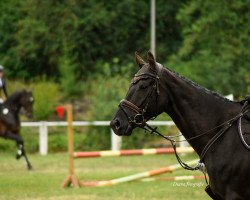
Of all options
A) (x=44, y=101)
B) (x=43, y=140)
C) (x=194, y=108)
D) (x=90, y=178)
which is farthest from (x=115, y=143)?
(x=194, y=108)

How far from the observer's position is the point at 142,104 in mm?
7387

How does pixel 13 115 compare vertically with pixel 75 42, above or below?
above

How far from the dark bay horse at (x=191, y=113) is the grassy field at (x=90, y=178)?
Result: 490cm

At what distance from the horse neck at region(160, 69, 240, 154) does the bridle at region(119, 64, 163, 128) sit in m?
0.11

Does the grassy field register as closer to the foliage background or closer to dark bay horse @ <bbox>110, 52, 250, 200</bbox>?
dark bay horse @ <bbox>110, 52, 250, 200</bbox>

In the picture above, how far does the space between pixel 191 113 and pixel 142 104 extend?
1.74 feet

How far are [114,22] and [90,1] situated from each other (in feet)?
6.28

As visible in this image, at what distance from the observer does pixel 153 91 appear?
7.42 metres

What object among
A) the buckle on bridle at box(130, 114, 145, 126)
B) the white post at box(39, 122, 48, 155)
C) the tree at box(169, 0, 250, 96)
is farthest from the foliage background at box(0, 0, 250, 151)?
the buckle on bridle at box(130, 114, 145, 126)

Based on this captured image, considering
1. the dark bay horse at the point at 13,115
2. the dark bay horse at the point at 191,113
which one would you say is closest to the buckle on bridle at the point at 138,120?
the dark bay horse at the point at 191,113

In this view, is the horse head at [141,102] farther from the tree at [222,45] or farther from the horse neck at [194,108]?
the tree at [222,45]

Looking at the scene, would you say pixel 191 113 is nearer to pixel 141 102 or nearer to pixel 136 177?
pixel 141 102

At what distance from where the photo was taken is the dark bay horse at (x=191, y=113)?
713 centimetres

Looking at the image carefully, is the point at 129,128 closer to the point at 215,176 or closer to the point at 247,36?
the point at 215,176
